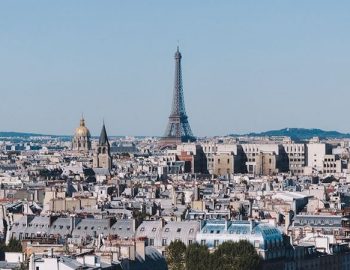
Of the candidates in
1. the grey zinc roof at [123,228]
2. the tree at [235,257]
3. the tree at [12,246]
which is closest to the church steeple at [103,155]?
the grey zinc roof at [123,228]

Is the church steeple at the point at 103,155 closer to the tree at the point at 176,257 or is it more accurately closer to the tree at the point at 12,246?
the tree at the point at 12,246

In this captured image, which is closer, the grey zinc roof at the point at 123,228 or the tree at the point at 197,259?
the tree at the point at 197,259

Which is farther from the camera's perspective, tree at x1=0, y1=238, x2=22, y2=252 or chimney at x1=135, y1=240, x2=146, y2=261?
tree at x1=0, y1=238, x2=22, y2=252

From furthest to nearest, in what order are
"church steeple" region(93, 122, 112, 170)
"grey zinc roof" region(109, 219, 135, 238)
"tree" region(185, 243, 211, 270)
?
"church steeple" region(93, 122, 112, 170) < "grey zinc roof" region(109, 219, 135, 238) < "tree" region(185, 243, 211, 270)

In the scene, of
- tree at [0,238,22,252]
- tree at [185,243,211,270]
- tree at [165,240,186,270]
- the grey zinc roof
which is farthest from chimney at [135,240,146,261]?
the grey zinc roof

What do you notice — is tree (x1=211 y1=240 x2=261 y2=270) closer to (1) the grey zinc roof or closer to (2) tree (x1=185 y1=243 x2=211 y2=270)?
(2) tree (x1=185 y1=243 x2=211 y2=270)
